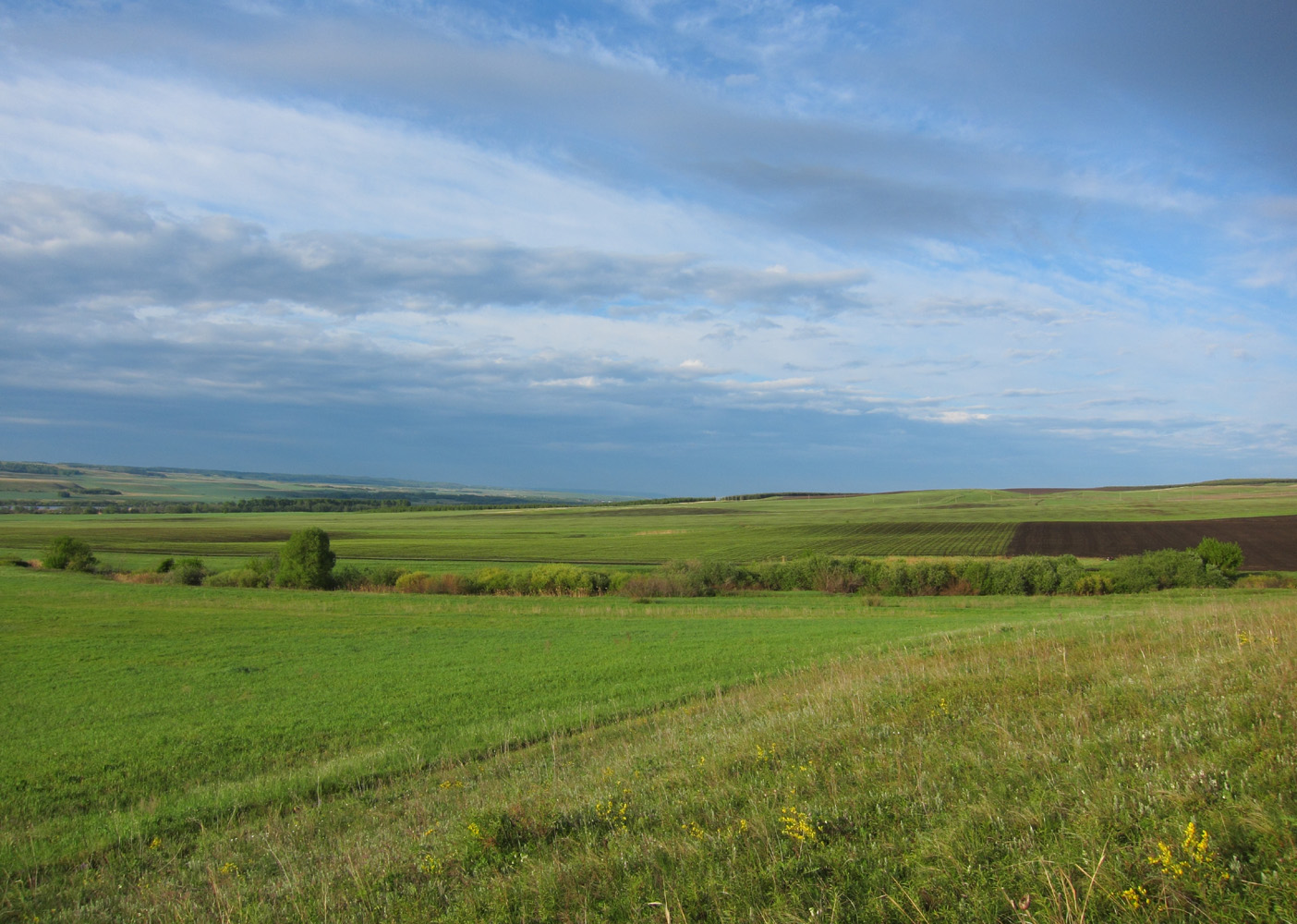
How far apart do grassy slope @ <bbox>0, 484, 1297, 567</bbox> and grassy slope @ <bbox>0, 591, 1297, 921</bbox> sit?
59502mm

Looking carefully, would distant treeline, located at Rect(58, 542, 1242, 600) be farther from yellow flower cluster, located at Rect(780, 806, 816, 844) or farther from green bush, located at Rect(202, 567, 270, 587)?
yellow flower cluster, located at Rect(780, 806, 816, 844)

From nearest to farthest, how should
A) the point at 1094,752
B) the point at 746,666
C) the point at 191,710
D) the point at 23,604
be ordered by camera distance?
the point at 1094,752
the point at 191,710
the point at 746,666
the point at 23,604

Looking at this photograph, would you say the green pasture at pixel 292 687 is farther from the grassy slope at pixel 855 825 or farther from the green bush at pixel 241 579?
the green bush at pixel 241 579

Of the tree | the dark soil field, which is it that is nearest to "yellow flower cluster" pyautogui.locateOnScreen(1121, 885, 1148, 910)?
the tree

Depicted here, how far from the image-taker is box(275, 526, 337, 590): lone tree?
53.3 metres

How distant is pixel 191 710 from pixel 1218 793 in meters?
19.3

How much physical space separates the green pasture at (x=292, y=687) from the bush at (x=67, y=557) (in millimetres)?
26790

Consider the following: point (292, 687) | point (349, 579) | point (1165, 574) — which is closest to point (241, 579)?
point (349, 579)

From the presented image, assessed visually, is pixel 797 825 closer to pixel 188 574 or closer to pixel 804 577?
pixel 804 577

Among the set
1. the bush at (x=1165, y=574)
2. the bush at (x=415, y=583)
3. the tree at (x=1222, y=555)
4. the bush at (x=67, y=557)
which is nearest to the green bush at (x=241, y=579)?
the bush at (x=415, y=583)

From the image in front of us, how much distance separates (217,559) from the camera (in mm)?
76000

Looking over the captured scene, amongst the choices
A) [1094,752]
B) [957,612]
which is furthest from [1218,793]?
[957,612]

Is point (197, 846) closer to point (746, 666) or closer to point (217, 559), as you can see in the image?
point (746, 666)

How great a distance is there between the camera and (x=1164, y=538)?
7612 centimetres
